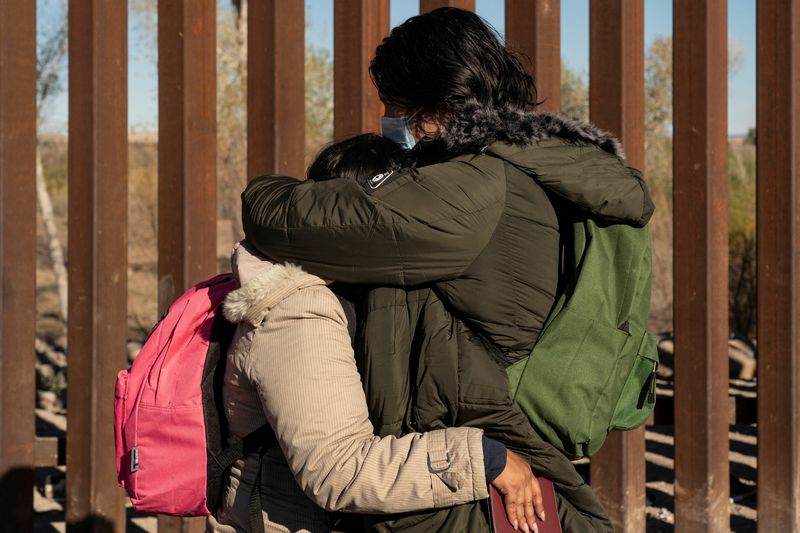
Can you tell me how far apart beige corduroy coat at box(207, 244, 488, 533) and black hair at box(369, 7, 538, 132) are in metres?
0.44

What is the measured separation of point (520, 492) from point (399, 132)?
72 centimetres

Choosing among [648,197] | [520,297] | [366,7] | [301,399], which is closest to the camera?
[301,399]

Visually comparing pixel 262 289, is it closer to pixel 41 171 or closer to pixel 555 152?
pixel 555 152

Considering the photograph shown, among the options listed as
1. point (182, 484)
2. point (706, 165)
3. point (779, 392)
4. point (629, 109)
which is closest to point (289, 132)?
point (629, 109)

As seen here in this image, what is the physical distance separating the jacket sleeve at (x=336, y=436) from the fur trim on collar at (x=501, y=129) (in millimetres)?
374

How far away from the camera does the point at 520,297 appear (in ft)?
5.32

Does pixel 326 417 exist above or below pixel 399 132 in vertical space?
below

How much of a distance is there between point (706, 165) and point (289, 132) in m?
1.44

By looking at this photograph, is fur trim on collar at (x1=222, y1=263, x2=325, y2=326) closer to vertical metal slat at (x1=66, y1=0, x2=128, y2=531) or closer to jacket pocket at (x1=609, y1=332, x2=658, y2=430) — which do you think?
jacket pocket at (x1=609, y1=332, x2=658, y2=430)

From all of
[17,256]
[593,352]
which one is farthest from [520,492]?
[17,256]

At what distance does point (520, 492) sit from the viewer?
1.57 meters

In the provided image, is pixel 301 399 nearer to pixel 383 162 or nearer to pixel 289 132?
pixel 383 162

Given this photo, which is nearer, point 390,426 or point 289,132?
point 390,426

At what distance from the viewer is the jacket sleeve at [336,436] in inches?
58.2
